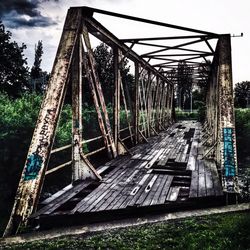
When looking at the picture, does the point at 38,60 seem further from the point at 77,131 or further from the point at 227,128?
the point at 227,128

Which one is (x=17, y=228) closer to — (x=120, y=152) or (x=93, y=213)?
(x=93, y=213)

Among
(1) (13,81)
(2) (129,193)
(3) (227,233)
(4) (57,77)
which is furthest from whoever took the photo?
(1) (13,81)

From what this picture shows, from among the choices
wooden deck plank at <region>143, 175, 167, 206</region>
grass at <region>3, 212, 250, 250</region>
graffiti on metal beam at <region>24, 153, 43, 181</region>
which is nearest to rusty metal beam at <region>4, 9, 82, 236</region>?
graffiti on metal beam at <region>24, 153, 43, 181</region>

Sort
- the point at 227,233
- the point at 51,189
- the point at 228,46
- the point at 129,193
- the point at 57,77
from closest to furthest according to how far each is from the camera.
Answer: the point at 227,233, the point at 57,77, the point at 129,193, the point at 228,46, the point at 51,189

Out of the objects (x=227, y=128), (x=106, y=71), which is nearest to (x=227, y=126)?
(x=227, y=128)

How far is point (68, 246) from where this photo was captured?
3355 mm

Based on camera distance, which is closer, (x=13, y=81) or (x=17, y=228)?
(x=17, y=228)

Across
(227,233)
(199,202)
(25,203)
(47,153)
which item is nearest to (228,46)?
(199,202)

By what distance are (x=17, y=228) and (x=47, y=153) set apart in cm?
113

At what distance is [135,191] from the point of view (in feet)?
16.9

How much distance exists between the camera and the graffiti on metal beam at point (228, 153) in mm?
5062

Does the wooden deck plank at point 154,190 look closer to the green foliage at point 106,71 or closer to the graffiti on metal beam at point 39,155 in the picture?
the graffiti on metal beam at point 39,155

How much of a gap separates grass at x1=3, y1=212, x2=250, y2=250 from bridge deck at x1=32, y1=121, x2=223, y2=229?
19.4 inches

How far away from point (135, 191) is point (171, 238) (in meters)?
1.61
